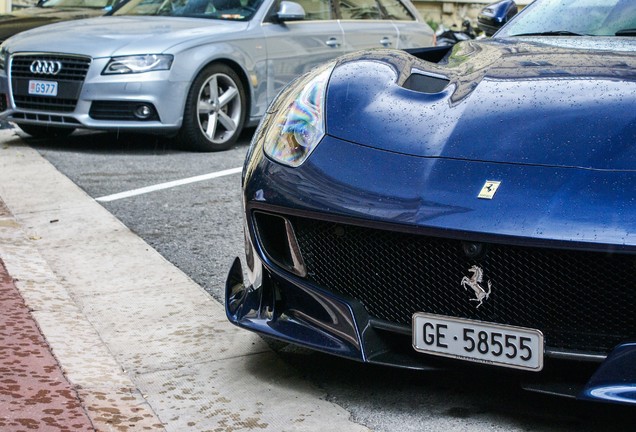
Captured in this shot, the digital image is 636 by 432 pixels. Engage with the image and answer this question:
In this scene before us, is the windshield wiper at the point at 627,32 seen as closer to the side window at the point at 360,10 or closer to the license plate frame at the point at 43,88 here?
the license plate frame at the point at 43,88

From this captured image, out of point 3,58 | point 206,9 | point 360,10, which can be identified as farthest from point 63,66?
point 360,10

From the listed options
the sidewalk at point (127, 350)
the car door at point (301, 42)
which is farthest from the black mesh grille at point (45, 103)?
the sidewalk at point (127, 350)

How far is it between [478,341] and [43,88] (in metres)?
6.26

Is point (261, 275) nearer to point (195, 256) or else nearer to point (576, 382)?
point (576, 382)

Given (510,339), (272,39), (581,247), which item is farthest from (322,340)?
(272,39)

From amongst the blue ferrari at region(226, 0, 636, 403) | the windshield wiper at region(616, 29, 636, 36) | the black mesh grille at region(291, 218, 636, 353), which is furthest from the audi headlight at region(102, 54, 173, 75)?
the black mesh grille at region(291, 218, 636, 353)

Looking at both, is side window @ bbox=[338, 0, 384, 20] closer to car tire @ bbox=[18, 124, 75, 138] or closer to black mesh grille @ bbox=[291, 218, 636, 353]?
car tire @ bbox=[18, 124, 75, 138]

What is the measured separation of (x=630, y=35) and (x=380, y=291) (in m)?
1.90

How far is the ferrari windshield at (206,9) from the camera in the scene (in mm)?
9453

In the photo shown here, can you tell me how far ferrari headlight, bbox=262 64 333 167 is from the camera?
3.63m

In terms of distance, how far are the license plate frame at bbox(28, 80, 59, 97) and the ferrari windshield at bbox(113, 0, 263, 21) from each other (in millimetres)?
1289

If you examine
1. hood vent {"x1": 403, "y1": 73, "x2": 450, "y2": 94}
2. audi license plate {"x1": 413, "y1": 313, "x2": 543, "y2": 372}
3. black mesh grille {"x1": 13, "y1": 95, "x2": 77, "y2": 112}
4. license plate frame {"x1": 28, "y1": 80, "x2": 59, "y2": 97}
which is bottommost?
black mesh grille {"x1": 13, "y1": 95, "x2": 77, "y2": 112}

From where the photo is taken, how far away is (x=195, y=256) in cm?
541

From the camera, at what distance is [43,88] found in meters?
8.83
